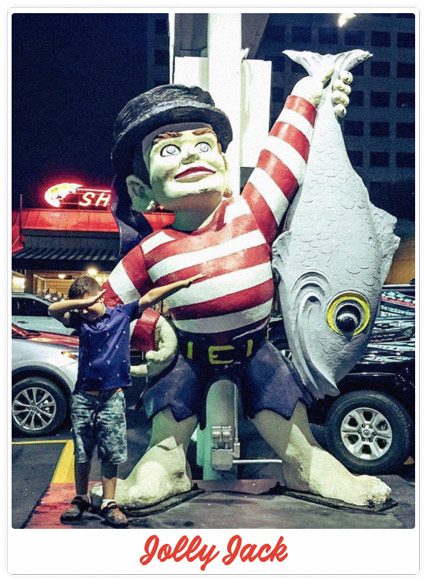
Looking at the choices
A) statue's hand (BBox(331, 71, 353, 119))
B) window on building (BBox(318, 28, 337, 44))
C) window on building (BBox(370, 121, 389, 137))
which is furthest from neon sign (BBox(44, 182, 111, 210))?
statue's hand (BBox(331, 71, 353, 119))

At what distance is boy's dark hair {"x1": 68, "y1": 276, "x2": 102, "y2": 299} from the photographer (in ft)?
10.9

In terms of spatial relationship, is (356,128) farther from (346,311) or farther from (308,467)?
(308,467)

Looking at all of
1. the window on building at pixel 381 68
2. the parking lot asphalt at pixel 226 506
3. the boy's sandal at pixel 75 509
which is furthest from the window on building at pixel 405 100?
the boy's sandal at pixel 75 509

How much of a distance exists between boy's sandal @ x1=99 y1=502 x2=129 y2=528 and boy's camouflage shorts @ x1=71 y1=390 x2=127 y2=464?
242 mm

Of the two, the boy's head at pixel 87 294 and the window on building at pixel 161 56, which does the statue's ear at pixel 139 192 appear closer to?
the boy's head at pixel 87 294

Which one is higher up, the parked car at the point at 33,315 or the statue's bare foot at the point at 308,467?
the parked car at the point at 33,315

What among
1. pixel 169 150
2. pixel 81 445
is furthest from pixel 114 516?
pixel 169 150

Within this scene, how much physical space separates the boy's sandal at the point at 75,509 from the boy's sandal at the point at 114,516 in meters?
0.12

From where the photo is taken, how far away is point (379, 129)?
5195mm

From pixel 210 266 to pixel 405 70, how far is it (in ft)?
6.37

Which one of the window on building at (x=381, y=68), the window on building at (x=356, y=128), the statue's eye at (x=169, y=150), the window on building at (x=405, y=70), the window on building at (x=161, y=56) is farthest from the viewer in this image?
the window on building at (x=161, y=56)

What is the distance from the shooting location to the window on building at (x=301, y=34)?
185 inches

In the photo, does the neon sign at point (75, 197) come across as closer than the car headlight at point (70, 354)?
No
